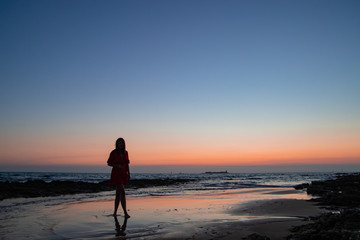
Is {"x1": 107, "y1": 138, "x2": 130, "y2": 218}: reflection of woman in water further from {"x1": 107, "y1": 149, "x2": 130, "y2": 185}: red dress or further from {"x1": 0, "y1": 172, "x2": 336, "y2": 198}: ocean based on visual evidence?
{"x1": 0, "y1": 172, "x2": 336, "y2": 198}: ocean

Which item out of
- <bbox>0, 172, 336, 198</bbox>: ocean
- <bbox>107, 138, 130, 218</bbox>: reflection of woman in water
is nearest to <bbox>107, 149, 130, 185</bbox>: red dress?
<bbox>107, 138, 130, 218</bbox>: reflection of woman in water

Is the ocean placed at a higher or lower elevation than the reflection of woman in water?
lower

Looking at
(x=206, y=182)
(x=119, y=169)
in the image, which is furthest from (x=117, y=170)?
(x=206, y=182)

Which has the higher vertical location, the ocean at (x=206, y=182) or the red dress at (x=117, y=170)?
the red dress at (x=117, y=170)

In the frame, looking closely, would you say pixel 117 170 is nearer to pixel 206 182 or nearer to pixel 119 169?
pixel 119 169

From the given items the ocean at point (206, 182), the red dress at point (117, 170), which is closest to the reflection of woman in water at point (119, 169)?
the red dress at point (117, 170)

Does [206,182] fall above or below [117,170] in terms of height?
below

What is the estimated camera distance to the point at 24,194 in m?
15.6

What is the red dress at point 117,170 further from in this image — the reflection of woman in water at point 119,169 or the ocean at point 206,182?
the ocean at point 206,182

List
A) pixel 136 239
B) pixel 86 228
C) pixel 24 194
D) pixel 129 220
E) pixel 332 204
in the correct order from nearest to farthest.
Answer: pixel 136 239, pixel 86 228, pixel 129 220, pixel 332 204, pixel 24 194

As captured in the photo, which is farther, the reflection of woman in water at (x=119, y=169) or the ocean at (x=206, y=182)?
the ocean at (x=206, y=182)

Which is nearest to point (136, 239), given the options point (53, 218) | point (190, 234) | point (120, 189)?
point (190, 234)

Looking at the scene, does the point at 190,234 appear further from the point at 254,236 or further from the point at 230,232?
the point at 254,236

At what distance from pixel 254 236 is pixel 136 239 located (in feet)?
6.77
